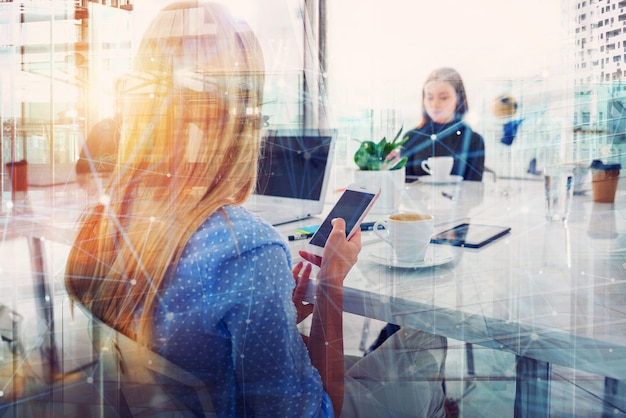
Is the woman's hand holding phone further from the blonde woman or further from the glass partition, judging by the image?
the glass partition

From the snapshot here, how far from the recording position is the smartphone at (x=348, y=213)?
0.72 meters

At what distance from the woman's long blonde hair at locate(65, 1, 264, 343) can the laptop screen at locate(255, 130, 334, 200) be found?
10cm

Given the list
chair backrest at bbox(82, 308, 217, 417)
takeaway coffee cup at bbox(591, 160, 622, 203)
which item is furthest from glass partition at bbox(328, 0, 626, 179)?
chair backrest at bbox(82, 308, 217, 417)

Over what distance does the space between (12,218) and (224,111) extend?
11.4 inches

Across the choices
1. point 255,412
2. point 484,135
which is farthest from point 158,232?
point 484,135

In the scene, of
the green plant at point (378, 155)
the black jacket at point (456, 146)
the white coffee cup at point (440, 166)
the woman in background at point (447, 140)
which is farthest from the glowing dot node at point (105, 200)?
the white coffee cup at point (440, 166)

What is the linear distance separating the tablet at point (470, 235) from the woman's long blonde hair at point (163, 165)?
34 cm

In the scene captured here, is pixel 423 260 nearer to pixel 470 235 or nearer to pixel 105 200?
pixel 470 235

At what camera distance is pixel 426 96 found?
0.90m

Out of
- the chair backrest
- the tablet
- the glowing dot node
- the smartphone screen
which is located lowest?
the chair backrest

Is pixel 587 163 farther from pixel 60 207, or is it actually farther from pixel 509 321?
pixel 60 207

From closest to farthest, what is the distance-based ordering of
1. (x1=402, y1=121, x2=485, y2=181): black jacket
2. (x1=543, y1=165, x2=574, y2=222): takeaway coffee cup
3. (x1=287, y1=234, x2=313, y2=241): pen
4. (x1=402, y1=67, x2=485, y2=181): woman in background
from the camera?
1. (x1=287, y1=234, x2=313, y2=241): pen
2. (x1=543, y1=165, x2=574, y2=222): takeaway coffee cup
3. (x1=402, y1=67, x2=485, y2=181): woman in background
4. (x1=402, y1=121, x2=485, y2=181): black jacket

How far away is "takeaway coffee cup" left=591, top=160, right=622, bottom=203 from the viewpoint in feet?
2.61

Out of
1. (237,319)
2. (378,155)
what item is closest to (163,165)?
(237,319)
